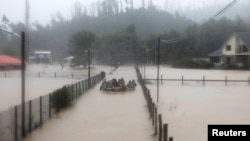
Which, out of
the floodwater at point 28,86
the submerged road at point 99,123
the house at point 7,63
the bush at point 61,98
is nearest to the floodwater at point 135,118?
the submerged road at point 99,123

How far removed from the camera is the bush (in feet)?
59.0

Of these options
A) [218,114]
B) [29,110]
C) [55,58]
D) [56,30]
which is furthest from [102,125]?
[56,30]

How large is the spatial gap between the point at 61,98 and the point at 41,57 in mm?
74169

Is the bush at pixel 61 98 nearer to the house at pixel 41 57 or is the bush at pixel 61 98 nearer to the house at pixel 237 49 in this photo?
the house at pixel 237 49

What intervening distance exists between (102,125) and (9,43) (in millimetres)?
46546

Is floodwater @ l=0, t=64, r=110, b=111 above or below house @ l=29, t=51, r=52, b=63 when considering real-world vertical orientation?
below

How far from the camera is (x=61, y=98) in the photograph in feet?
61.5

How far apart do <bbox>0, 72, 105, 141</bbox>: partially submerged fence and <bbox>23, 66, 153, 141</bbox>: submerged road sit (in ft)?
0.98

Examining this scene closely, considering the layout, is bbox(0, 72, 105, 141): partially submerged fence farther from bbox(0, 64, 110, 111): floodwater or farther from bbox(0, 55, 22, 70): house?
bbox(0, 55, 22, 70): house

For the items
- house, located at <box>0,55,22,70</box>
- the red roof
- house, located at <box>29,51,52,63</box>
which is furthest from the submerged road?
house, located at <box>29,51,52,63</box>

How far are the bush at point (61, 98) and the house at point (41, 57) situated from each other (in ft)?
220

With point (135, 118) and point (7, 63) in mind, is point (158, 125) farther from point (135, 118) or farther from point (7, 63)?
point (7, 63)

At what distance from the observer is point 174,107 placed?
64.4 ft

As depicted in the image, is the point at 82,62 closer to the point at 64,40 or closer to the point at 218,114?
the point at 64,40
